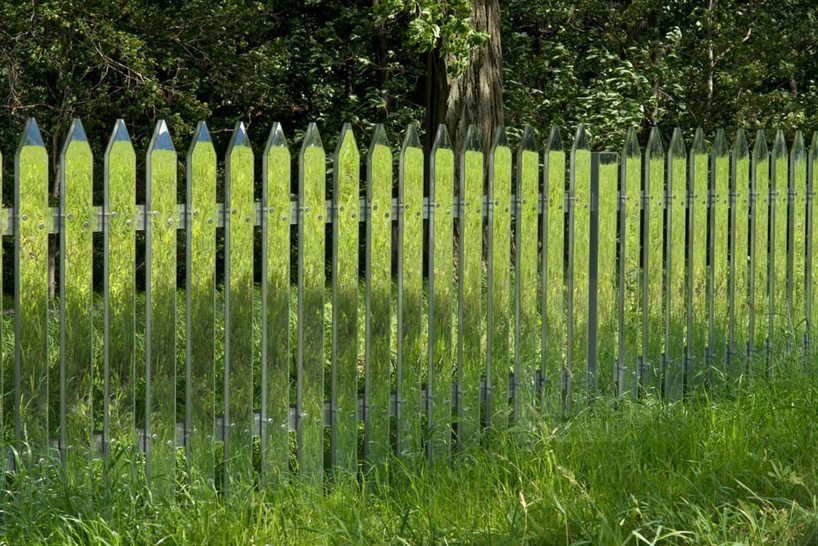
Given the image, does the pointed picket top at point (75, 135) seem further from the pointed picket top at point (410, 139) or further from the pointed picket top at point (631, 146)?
the pointed picket top at point (631, 146)

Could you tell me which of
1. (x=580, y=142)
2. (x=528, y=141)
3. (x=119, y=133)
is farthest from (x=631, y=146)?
(x=119, y=133)

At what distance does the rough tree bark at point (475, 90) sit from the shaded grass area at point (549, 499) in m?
4.52

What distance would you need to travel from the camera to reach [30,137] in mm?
3812

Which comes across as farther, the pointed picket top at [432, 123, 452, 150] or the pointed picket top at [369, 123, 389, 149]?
the pointed picket top at [432, 123, 452, 150]

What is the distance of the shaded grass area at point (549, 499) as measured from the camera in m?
3.78

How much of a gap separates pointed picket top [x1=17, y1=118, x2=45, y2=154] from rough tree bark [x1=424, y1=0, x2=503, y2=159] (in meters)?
5.80

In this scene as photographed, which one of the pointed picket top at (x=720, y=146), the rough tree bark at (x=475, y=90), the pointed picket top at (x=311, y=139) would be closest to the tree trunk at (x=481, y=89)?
the rough tree bark at (x=475, y=90)

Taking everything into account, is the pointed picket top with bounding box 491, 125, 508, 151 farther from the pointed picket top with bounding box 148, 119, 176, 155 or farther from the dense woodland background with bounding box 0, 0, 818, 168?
the dense woodland background with bounding box 0, 0, 818, 168

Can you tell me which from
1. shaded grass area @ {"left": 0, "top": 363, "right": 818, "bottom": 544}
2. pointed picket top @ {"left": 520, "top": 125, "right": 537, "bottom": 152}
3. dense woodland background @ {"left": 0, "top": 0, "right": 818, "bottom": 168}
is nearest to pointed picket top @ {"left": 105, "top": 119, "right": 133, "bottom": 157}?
shaded grass area @ {"left": 0, "top": 363, "right": 818, "bottom": 544}

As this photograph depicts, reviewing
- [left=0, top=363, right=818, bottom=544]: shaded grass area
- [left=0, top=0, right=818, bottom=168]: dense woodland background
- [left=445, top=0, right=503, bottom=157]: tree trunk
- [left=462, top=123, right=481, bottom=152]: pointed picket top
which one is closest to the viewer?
[left=0, top=363, right=818, bottom=544]: shaded grass area

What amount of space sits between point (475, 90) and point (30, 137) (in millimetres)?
6239

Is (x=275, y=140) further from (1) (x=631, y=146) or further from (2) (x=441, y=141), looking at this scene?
(1) (x=631, y=146)

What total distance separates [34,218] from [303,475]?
152 centimetres

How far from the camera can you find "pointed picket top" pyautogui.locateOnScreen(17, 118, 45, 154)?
12.4 feet
